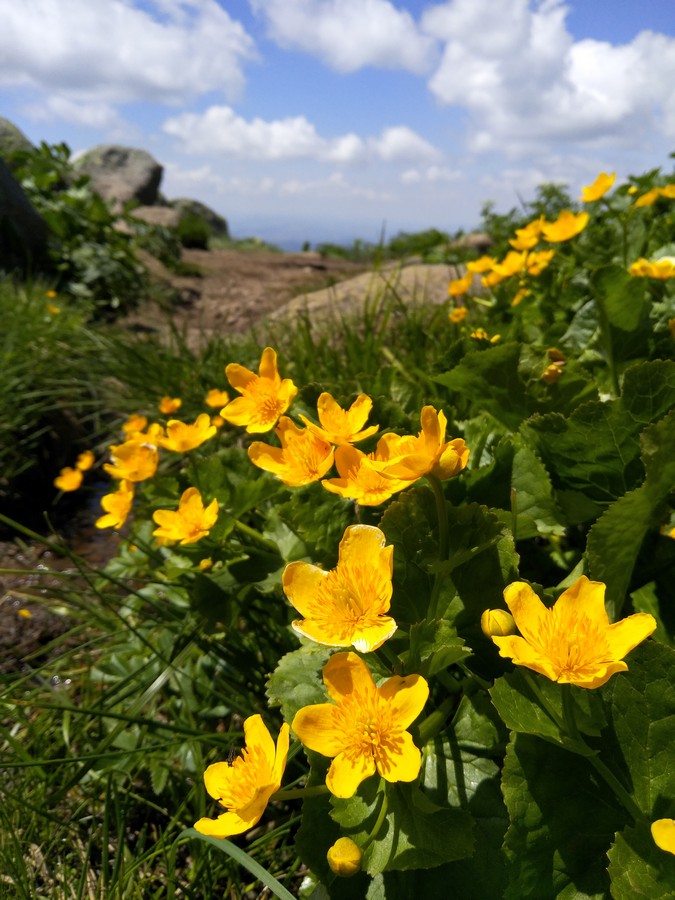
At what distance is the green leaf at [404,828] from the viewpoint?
0.85 meters

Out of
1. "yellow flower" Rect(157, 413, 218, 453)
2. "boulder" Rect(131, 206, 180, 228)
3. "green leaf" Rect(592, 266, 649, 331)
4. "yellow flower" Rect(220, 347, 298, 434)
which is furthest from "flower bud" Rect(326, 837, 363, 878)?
"boulder" Rect(131, 206, 180, 228)

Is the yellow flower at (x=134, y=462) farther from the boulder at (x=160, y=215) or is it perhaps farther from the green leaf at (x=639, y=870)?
the boulder at (x=160, y=215)

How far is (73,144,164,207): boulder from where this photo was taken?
15969 millimetres

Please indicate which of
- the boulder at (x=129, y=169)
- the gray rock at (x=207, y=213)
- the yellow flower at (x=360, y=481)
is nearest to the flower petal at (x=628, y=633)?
the yellow flower at (x=360, y=481)

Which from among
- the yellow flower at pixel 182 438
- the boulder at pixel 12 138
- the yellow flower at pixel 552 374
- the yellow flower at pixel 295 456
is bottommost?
the yellow flower at pixel 182 438

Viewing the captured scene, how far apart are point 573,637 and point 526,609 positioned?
0.20 feet

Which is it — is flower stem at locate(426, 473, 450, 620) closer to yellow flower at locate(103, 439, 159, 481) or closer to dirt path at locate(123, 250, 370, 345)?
yellow flower at locate(103, 439, 159, 481)

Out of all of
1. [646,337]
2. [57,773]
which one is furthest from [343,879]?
[646,337]

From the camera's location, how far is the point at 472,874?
37.3 inches

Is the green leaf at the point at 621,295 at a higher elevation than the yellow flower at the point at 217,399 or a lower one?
higher

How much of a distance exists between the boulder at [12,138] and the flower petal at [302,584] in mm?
11495

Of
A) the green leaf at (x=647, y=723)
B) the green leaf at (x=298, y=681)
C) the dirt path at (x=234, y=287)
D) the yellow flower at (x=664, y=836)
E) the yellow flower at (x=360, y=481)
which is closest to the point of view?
the yellow flower at (x=664, y=836)

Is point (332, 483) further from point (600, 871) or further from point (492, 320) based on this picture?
point (492, 320)

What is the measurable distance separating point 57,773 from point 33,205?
24.2 ft
